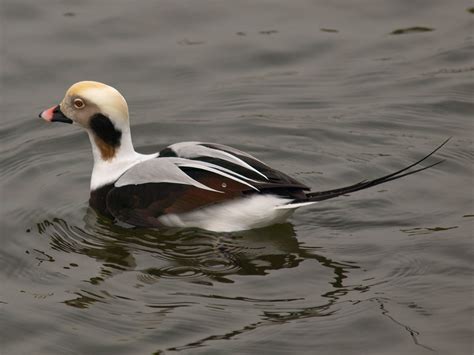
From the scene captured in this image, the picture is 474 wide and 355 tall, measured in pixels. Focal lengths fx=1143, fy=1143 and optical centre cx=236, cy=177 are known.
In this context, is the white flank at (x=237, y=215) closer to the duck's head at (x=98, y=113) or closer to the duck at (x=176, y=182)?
the duck at (x=176, y=182)

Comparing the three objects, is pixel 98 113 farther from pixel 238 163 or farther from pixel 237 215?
pixel 237 215

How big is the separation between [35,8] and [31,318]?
4.94 meters

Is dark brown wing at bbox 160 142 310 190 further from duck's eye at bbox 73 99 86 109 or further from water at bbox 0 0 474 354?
duck's eye at bbox 73 99 86 109

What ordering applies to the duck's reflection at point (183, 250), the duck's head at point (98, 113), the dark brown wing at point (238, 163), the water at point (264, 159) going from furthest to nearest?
the duck's head at point (98, 113)
the dark brown wing at point (238, 163)
the duck's reflection at point (183, 250)
the water at point (264, 159)

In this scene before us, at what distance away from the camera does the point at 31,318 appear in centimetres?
574

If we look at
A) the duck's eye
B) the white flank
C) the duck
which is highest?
the duck's eye

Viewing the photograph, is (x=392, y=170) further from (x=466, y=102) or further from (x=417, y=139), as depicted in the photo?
(x=466, y=102)

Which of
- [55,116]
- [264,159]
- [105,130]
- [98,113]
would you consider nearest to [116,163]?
[105,130]

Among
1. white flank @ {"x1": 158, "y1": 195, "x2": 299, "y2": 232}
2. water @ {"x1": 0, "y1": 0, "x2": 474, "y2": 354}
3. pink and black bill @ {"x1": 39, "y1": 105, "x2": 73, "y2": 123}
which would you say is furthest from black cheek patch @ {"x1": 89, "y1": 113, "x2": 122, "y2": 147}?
white flank @ {"x1": 158, "y1": 195, "x2": 299, "y2": 232}

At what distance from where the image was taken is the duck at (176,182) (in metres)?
6.43

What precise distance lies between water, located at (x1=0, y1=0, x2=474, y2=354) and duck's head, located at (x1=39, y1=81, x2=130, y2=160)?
1.46 ft

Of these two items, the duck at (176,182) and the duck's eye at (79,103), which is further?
the duck's eye at (79,103)

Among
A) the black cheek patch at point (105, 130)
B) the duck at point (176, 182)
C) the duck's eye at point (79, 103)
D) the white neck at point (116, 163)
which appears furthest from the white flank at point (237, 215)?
the duck's eye at point (79, 103)

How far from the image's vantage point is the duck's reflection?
6.14m
